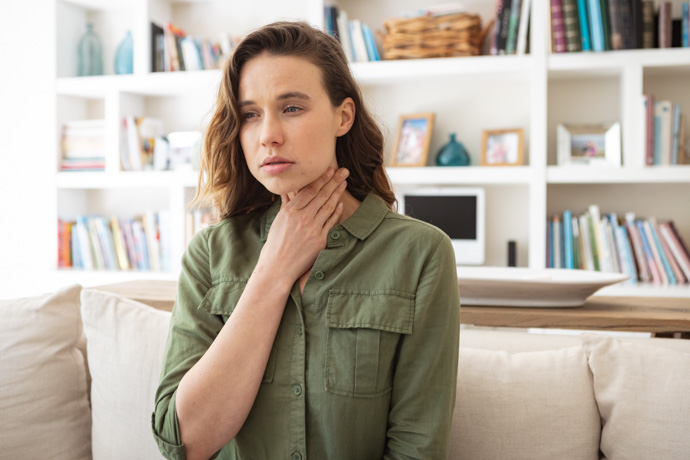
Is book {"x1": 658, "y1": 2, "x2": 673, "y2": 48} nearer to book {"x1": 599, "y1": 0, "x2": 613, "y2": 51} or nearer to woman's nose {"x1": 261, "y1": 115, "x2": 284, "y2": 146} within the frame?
book {"x1": 599, "y1": 0, "x2": 613, "y2": 51}

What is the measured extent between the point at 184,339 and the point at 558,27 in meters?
2.39

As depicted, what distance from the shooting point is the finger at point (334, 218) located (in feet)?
3.81

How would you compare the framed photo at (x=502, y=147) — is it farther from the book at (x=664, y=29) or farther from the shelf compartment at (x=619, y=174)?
the book at (x=664, y=29)

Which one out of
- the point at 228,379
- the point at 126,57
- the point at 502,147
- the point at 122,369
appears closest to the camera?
the point at 228,379

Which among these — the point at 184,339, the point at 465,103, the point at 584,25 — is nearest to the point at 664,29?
the point at 584,25

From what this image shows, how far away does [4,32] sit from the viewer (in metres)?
3.67

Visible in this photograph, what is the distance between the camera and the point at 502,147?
3152 millimetres

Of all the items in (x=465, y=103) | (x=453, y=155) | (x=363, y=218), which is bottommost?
(x=363, y=218)

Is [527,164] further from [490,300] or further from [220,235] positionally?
[220,235]

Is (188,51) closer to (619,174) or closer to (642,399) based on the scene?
(619,174)

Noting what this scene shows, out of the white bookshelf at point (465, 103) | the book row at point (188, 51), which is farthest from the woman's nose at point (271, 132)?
the book row at point (188, 51)

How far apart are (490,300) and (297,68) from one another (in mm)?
816

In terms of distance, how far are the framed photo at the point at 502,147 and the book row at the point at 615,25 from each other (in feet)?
1.55

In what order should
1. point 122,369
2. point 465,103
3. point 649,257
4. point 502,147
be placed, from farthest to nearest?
point 465,103 < point 502,147 < point 649,257 < point 122,369
